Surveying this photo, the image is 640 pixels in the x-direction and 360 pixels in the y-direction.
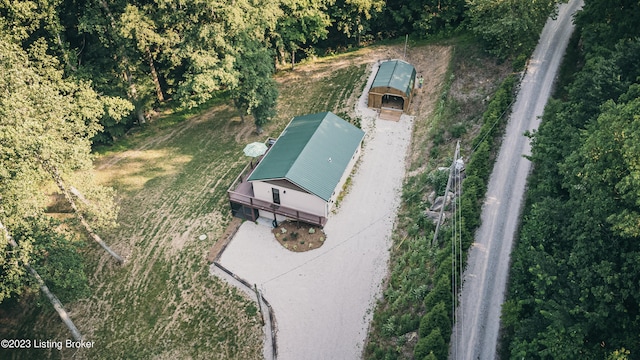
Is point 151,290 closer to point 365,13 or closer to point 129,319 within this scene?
point 129,319

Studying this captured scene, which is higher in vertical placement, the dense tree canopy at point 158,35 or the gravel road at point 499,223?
the dense tree canopy at point 158,35

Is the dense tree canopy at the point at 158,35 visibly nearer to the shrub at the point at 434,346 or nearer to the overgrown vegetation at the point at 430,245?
the overgrown vegetation at the point at 430,245

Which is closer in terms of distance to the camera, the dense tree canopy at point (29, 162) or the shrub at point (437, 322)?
the shrub at point (437, 322)

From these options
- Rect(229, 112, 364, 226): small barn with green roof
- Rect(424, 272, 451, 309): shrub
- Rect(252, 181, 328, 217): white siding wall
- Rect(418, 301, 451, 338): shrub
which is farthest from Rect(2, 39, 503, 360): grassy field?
Rect(418, 301, 451, 338): shrub

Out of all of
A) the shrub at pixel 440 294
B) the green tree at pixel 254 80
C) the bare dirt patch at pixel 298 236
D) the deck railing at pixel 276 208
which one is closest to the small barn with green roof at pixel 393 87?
the green tree at pixel 254 80

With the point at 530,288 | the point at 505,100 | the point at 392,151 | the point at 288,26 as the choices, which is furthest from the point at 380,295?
the point at 288,26

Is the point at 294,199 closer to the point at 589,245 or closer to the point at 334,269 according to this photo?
the point at 334,269
